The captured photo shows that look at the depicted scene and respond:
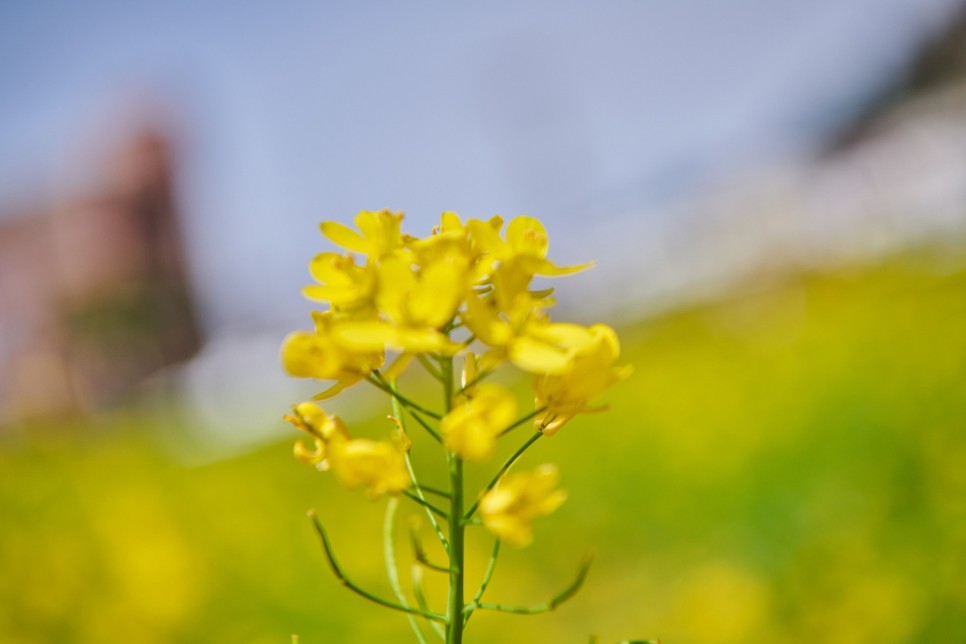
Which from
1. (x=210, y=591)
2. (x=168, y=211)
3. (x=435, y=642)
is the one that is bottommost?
(x=435, y=642)

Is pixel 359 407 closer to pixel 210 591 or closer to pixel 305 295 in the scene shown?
pixel 210 591

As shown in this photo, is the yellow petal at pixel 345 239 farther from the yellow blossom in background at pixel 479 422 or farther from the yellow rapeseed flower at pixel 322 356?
the yellow blossom in background at pixel 479 422

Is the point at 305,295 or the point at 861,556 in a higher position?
the point at 305,295

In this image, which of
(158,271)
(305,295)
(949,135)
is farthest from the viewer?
(949,135)

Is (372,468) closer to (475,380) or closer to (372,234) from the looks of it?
(475,380)

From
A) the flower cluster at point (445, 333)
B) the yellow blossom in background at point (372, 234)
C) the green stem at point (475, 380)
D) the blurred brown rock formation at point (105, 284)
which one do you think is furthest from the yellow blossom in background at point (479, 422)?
the blurred brown rock formation at point (105, 284)

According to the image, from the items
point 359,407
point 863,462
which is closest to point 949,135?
point 359,407

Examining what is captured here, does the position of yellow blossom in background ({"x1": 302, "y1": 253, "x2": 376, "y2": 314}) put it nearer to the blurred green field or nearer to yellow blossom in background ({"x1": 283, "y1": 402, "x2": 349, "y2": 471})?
yellow blossom in background ({"x1": 283, "y1": 402, "x2": 349, "y2": 471})
